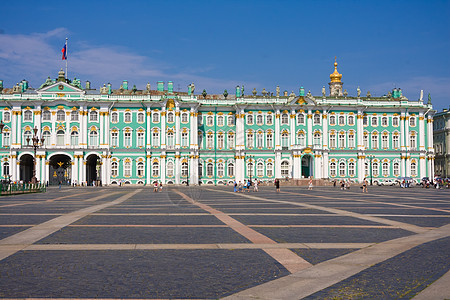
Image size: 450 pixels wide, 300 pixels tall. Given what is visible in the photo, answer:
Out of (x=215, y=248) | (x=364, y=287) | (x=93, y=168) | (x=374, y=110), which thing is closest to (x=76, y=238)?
(x=215, y=248)

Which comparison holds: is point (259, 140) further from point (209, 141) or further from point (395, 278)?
point (395, 278)

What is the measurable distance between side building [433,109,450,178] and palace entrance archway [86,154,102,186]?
72.4 m

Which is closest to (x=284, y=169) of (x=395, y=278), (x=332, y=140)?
(x=332, y=140)

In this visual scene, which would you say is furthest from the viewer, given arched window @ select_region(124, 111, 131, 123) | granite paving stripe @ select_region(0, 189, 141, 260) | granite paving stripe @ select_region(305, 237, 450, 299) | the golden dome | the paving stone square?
the golden dome

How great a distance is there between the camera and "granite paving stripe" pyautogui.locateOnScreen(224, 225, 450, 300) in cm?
850

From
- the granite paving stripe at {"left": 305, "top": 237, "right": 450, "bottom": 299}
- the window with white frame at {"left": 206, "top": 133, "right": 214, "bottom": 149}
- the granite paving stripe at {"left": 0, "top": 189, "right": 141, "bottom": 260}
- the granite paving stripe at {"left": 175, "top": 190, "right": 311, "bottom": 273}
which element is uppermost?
the window with white frame at {"left": 206, "top": 133, "right": 214, "bottom": 149}

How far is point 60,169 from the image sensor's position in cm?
7938

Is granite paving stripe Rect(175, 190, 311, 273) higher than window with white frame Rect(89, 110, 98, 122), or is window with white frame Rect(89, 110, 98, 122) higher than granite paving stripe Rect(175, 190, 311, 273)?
window with white frame Rect(89, 110, 98, 122)

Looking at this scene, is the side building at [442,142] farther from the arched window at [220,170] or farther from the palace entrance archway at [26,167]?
the palace entrance archway at [26,167]

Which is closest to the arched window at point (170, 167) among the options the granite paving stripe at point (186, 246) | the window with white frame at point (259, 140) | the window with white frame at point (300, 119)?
the window with white frame at point (259, 140)

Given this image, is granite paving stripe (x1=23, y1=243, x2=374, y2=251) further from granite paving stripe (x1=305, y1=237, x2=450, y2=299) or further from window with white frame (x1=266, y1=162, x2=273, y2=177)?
window with white frame (x1=266, y1=162, x2=273, y2=177)

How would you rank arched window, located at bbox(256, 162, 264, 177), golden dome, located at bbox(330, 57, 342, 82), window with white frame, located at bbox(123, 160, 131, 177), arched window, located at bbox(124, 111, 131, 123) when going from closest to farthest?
window with white frame, located at bbox(123, 160, 131, 177) → arched window, located at bbox(124, 111, 131, 123) → arched window, located at bbox(256, 162, 264, 177) → golden dome, located at bbox(330, 57, 342, 82)

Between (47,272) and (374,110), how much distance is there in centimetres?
8183

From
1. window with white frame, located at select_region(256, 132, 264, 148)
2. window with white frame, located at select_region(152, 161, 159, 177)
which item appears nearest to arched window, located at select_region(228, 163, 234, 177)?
window with white frame, located at select_region(256, 132, 264, 148)
